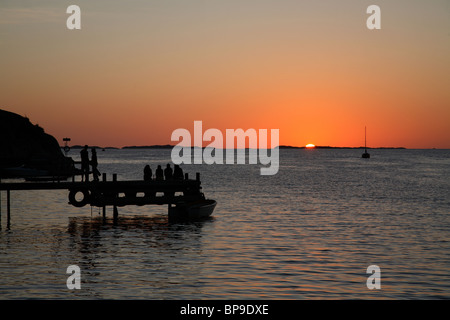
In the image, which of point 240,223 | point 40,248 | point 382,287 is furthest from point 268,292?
point 240,223

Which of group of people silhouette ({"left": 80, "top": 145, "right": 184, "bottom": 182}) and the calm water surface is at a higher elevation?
group of people silhouette ({"left": 80, "top": 145, "right": 184, "bottom": 182})

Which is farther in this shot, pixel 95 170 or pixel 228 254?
pixel 95 170

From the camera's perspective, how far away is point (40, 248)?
29.6 meters

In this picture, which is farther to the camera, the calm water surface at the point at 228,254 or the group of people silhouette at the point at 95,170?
the group of people silhouette at the point at 95,170

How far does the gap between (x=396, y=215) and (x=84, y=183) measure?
25637 millimetres

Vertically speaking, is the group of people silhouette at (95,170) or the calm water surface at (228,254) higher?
the group of people silhouette at (95,170)

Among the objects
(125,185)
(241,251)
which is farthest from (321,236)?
(125,185)

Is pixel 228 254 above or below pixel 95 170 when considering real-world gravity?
below

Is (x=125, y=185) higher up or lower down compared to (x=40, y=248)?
higher up

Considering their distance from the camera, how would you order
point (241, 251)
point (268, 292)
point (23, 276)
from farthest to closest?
point (241, 251) < point (23, 276) < point (268, 292)

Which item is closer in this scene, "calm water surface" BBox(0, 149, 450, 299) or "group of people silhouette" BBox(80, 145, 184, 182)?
"calm water surface" BBox(0, 149, 450, 299)
